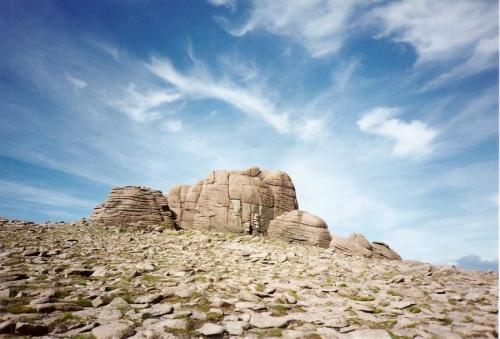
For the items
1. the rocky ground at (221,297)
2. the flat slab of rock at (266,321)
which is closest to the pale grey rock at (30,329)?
the rocky ground at (221,297)

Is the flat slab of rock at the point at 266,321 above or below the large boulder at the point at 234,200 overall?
below

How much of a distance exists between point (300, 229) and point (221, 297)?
27.7 m

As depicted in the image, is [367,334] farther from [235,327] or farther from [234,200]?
[234,200]

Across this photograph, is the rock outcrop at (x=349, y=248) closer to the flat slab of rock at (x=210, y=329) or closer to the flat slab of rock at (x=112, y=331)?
the flat slab of rock at (x=210, y=329)

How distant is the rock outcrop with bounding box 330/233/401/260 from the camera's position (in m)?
34.8

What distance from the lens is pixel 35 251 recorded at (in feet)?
67.2

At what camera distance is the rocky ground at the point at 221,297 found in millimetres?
9352

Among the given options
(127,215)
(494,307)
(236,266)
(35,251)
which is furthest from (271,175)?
(494,307)

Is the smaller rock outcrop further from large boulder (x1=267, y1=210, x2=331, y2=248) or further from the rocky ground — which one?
the rocky ground

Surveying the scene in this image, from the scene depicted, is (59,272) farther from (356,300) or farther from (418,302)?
(418,302)

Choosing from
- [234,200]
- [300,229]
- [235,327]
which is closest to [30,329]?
[235,327]

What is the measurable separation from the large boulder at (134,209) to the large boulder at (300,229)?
13920 mm

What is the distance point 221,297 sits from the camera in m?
12.9

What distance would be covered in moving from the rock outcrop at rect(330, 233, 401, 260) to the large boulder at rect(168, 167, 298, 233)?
32.3 ft
